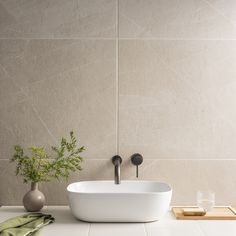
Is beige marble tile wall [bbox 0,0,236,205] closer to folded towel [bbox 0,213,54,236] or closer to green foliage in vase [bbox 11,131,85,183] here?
green foliage in vase [bbox 11,131,85,183]

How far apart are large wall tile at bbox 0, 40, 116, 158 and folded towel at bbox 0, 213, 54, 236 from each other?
1.39ft

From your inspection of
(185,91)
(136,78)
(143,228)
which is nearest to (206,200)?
(143,228)

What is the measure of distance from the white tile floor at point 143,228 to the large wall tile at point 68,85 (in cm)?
43

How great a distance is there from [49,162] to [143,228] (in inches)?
24.3

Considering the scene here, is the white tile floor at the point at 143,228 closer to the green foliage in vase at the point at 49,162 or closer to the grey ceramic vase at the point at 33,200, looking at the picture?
the grey ceramic vase at the point at 33,200

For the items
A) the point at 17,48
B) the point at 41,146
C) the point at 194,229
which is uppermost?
the point at 17,48

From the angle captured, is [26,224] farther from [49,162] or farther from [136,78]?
[136,78]

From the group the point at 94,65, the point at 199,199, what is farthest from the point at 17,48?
the point at 199,199

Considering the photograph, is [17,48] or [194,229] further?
[17,48]

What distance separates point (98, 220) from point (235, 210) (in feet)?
2.22

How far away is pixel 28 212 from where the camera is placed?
1925mm

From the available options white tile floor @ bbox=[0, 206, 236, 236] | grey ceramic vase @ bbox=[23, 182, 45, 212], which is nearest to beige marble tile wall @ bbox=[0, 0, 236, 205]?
grey ceramic vase @ bbox=[23, 182, 45, 212]

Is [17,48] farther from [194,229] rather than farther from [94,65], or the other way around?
[194,229]

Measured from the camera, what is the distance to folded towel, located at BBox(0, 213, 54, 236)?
155 cm
